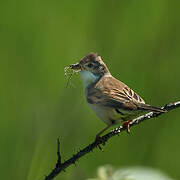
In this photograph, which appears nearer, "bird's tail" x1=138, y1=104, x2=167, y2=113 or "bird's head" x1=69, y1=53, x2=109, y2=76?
"bird's tail" x1=138, y1=104, x2=167, y2=113

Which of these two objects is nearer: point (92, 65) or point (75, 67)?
point (75, 67)

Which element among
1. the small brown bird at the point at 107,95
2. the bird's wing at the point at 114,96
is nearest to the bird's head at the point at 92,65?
the small brown bird at the point at 107,95

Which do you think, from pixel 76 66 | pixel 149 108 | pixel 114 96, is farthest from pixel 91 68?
pixel 149 108

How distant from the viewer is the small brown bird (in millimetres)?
3504

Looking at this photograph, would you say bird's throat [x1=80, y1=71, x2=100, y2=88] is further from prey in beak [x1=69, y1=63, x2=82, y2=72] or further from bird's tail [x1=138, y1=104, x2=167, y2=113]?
bird's tail [x1=138, y1=104, x2=167, y2=113]

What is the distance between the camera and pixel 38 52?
464 centimetres

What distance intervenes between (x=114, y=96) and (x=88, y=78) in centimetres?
78

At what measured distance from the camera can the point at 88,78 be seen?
458 centimetres

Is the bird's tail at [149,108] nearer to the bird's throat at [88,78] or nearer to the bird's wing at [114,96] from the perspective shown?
the bird's wing at [114,96]

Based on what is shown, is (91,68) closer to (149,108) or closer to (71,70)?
(71,70)

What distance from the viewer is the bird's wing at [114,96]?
350 centimetres

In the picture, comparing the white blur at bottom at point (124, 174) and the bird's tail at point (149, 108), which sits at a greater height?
the bird's tail at point (149, 108)

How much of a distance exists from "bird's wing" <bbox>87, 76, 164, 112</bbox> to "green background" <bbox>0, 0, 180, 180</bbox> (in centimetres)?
19

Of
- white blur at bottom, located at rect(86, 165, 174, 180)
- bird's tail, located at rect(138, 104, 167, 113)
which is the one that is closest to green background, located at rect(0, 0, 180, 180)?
bird's tail, located at rect(138, 104, 167, 113)
